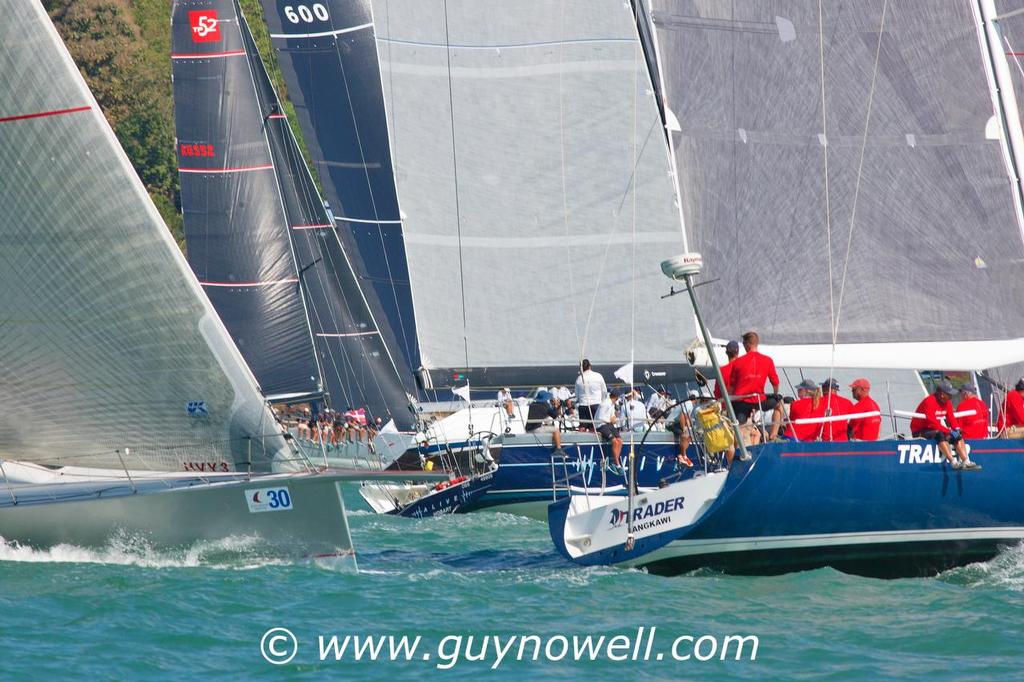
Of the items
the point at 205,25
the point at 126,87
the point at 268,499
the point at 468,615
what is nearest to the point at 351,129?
the point at 205,25

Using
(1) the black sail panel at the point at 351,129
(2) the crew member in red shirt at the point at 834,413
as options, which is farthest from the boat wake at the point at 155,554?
(1) the black sail panel at the point at 351,129

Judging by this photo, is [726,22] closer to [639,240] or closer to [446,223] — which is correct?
[639,240]

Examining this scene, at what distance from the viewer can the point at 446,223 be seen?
1877 cm

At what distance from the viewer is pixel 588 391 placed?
673 inches

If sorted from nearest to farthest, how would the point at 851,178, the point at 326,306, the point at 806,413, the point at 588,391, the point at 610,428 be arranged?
the point at 806,413
the point at 851,178
the point at 610,428
the point at 588,391
the point at 326,306

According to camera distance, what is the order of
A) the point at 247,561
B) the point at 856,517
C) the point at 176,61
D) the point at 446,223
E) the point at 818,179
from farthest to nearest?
the point at 176,61 < the point at 446,223 < the point at 818,179 < the point at 247,561 < the point at 856,517

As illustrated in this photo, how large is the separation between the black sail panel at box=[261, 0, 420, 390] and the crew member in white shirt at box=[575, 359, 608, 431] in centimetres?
644

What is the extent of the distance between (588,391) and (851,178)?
4041 millimetres

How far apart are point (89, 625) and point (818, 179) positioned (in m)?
8.01

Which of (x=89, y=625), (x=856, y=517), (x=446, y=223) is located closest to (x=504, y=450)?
(x=446, y=223)

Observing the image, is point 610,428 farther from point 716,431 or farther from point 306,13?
point 306,13

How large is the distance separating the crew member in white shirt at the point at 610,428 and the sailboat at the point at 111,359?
373 cm

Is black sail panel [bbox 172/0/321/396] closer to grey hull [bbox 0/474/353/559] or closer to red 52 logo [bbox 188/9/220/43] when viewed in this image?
red 52 logo [bbox 188/9/220/43]

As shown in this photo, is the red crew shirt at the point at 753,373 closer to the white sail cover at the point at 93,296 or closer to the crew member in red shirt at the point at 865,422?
the crew member in red shirt at the point at 865,422
